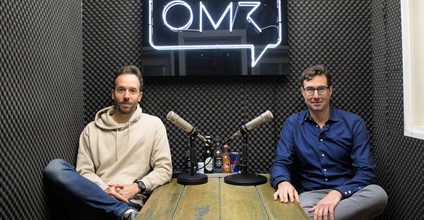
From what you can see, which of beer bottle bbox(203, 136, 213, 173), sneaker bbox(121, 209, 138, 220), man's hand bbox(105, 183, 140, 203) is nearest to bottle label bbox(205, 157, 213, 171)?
beer bottle bbox(203, 136, 213, 173)

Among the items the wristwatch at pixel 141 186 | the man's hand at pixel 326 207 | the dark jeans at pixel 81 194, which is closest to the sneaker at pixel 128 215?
the dark jeans at pixel 81 194

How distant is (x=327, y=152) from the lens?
2.90 meters

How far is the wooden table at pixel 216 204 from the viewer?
2.08 meters

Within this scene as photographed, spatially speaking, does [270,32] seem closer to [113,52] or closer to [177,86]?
[177,86]

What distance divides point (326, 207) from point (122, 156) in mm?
1499

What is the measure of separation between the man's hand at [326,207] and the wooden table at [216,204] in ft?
0.69

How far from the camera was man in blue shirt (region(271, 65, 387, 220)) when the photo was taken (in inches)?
107

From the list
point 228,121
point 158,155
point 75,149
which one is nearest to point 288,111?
point 228,121

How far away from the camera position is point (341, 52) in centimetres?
344

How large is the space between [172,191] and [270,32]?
161cm

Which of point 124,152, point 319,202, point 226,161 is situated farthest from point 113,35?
point 319,202

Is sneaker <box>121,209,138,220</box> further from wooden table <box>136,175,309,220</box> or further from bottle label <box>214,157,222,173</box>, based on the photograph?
bottle label <box>214,157,222,173</box>

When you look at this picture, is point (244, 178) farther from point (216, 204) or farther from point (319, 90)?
point (319, 90)

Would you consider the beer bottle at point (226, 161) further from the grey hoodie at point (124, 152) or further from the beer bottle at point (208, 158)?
the grey hoodie at point (124, 152)
